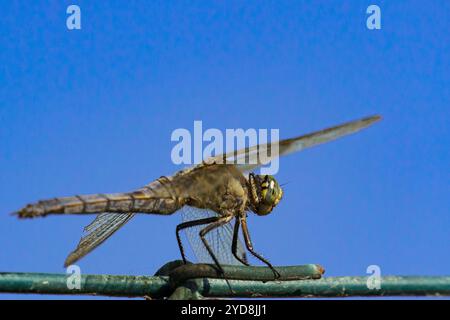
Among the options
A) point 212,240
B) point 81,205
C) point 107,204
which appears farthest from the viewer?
point 212,240

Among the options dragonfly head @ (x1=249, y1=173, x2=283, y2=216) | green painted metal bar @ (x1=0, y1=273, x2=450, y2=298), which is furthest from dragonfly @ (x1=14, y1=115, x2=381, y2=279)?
green painted metal bar @ (x1=0, y1=273, x2=450, y2=298)

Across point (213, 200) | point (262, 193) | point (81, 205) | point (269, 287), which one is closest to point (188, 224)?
point (213, 200)

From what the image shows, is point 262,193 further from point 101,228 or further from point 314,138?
point 101,228

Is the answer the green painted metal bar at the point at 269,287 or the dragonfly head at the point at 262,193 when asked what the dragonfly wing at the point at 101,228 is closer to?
the dragonfly head at the point at 262,193

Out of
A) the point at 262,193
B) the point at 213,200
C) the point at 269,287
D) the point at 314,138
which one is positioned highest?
the point at 314,138

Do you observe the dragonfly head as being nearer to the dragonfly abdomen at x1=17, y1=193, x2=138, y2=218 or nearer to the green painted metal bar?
the dragonfly abdomen at x1=17, y1=193, x2=138, y2=218

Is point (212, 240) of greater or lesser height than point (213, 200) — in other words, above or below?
below
